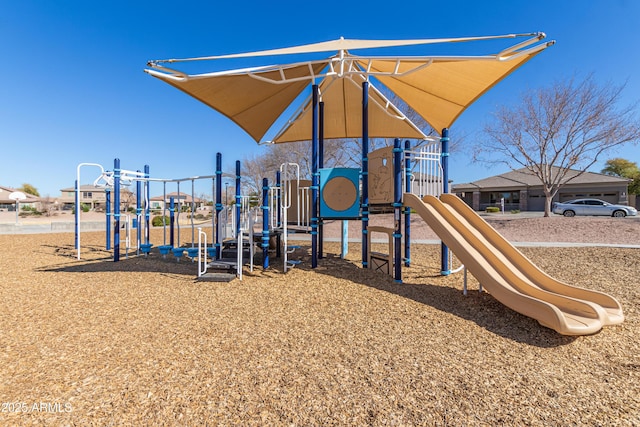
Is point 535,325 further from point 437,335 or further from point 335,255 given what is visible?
point 335,255

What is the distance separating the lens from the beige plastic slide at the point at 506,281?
3.62 metres

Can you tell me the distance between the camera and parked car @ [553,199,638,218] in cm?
2130

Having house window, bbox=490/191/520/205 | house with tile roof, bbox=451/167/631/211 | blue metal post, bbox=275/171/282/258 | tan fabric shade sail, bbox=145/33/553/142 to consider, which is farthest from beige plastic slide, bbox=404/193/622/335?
house window, bbox=490/191/520/205

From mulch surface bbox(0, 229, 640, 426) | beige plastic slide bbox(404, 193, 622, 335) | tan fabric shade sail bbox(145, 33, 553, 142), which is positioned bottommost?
mulch surface bbox(0, 229, 640, 426)

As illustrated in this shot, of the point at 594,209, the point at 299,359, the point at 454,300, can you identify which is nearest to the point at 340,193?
the point at 454,300

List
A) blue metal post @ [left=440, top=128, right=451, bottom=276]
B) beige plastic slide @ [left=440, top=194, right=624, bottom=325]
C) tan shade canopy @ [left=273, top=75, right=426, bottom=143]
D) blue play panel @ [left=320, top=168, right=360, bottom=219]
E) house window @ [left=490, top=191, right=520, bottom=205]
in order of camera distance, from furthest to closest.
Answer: house window @ [left=490, top=191, right=520, bottom=205]
tan shade canopy @ [left=273, top=75, right=426, bottom=143]
blue play panel @ [left=320, top=168, right=360, bottom=219]
blue metal post @ [left=440, top=128, right=451, bottom=276]
beige plastic slide @ [left=440, top=194, right=624, bottom=325]

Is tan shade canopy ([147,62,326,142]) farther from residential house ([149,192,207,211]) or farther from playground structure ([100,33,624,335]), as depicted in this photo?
residential house ([149,192,207,211])

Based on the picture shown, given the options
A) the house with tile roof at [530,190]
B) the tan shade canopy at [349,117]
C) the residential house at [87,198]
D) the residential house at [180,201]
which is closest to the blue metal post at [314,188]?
the tan shade canopy at [349,117]

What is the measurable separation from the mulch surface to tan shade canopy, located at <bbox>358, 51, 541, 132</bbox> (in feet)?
15.7

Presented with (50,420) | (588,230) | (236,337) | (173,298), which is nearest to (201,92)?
(173,298)

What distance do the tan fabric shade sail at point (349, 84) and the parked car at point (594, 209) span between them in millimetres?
19189

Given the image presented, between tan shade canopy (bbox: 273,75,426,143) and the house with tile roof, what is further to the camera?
the house with tile roof

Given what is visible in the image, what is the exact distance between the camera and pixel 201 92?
782 cm

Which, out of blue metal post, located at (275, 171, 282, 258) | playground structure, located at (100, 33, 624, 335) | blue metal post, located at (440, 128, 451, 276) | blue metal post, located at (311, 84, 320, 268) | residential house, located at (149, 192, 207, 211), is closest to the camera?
playground structure, located at (100, 33, 624, 335)
